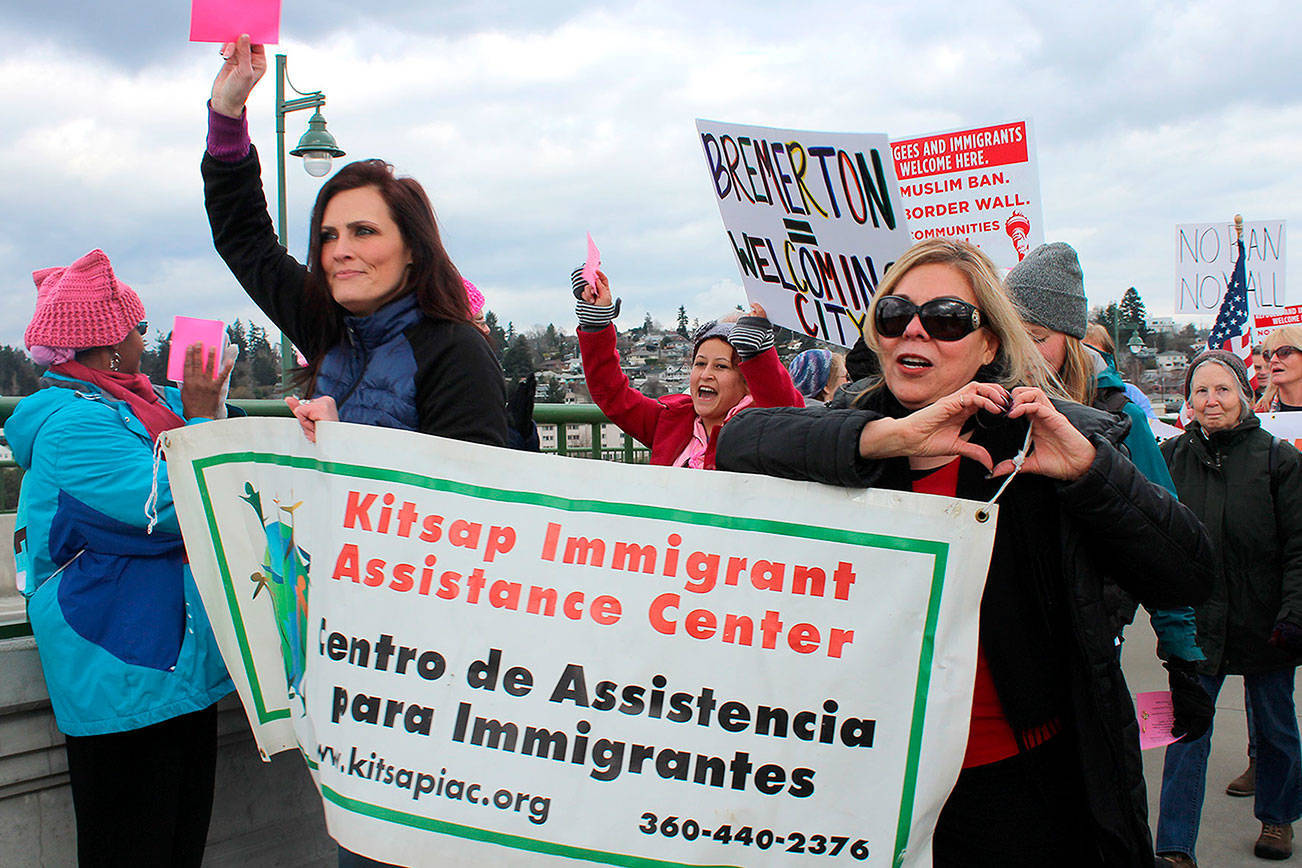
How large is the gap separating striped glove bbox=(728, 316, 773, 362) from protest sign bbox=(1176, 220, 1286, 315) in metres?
9.13

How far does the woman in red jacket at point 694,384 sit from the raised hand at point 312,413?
172cm

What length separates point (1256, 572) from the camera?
484 centimetres

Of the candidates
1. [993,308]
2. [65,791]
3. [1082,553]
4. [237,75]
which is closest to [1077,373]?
[993,308]

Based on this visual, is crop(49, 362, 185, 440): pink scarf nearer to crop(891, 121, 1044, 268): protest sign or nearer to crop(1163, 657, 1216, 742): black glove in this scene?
crop(1163, 657, 1216, 742): black glove

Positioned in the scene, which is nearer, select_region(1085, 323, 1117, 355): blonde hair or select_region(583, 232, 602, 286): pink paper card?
select_region(583, 232, 602, 286): pink paper card

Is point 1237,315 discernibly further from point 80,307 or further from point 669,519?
point 80,307

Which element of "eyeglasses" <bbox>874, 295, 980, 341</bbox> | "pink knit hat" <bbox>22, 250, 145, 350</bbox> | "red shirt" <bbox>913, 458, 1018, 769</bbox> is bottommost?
"red shirt" <bbox>913, 458, 1018, 769</bbox>

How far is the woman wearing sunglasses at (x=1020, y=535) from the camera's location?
201 centimetres

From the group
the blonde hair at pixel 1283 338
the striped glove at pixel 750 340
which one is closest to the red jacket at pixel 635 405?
the striped glove at pixel 750 340

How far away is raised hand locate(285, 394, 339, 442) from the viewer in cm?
240

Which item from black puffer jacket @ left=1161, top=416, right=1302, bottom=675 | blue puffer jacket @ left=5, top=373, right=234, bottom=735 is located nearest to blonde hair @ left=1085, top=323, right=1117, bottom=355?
black puffer jacket @ left=1161, top=416, right=1302, bottom=675

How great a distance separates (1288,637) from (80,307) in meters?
4.78

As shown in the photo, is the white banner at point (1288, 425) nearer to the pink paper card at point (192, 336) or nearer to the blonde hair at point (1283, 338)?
the blonde hair at point (1283, 338)

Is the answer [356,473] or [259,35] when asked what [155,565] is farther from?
[259,35]
